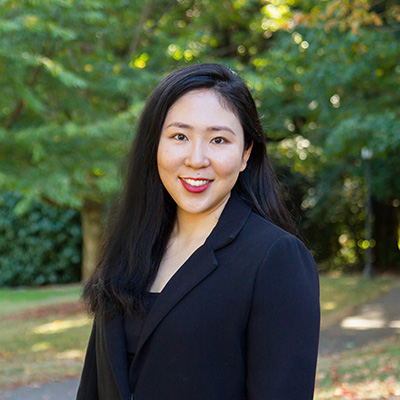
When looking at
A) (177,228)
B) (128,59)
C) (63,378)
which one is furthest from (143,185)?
(128,59)

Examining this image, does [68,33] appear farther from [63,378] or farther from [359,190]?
[359,190]

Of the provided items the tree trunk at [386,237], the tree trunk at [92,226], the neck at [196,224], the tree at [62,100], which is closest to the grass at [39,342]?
the tree trunk at [92,226]

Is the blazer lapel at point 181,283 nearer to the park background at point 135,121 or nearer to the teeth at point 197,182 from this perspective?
the teeth at point 197,182

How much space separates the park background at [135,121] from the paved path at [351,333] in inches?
18.5

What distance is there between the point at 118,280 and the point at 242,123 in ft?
2.06

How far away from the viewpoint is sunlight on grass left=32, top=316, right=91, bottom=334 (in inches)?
451

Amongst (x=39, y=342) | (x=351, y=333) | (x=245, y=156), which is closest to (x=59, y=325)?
(x=39, y=342)

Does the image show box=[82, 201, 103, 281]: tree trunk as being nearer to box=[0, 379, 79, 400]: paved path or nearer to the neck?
box=[0, 379, 79, 400]: paved path

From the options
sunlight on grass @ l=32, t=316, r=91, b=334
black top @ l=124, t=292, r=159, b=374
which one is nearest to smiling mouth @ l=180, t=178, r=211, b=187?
black top @ l=124, t=292, r=159, b=374

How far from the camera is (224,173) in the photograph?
6.07 ft

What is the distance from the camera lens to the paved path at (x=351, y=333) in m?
7.04

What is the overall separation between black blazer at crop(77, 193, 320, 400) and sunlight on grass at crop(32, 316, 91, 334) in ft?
32.7

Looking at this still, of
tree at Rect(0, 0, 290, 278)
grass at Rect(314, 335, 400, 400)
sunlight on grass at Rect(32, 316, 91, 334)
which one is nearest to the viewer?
grass at Rect(314, 335, 400, 400)

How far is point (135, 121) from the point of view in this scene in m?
6.17
